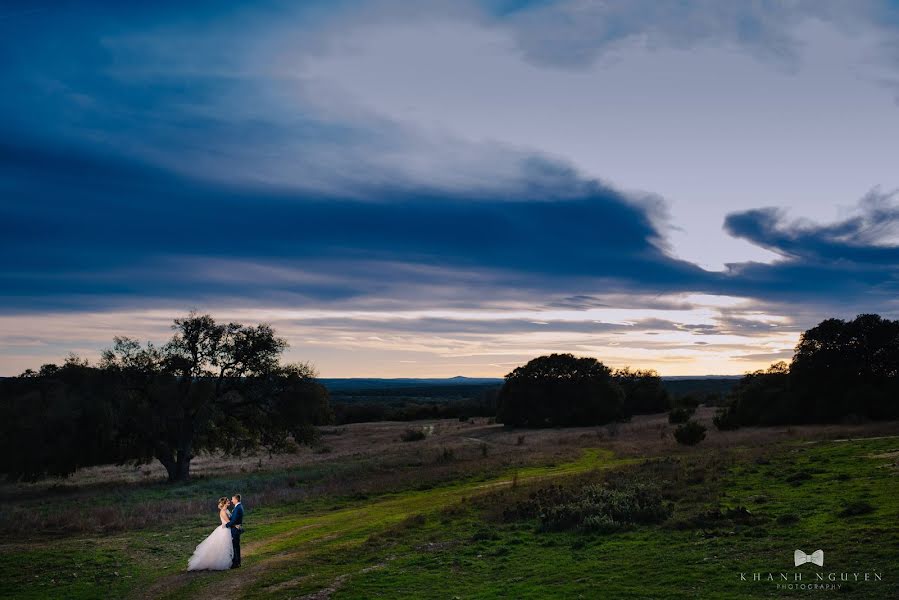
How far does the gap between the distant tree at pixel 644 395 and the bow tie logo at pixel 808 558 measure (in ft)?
280

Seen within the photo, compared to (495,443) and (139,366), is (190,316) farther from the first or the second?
(495,443)

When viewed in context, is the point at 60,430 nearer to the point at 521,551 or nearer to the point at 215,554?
the point at 215,554

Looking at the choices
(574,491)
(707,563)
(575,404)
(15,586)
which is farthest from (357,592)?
(575,404)

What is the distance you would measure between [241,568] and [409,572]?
5553 millimetres

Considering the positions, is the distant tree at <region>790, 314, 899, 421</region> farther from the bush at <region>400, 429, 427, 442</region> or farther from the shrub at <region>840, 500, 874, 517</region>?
the shrub at <region>840, 500, 874, 517</region>

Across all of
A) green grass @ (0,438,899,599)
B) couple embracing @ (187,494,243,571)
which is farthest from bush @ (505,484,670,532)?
couple embracing @ (187,494,243,571)

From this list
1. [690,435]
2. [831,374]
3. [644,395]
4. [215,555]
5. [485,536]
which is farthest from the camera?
[644,395]

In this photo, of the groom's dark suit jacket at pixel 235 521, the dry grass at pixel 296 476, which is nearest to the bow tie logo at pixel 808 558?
the groom's dark suit jacket at pixel 235 521

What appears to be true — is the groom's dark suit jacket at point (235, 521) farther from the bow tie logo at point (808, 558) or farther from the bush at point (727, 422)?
the bush at point (727, 422)

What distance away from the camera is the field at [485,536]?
547 inches

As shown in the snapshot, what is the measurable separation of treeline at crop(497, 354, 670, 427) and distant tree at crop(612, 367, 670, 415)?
9.01 metres

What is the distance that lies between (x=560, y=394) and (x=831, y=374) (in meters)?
33.3

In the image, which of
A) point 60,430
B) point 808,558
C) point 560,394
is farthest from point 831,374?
point 60,430

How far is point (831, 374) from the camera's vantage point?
6175cm
